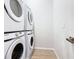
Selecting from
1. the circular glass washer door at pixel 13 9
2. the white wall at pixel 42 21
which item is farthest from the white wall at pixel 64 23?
the white wall at pixel 42 21

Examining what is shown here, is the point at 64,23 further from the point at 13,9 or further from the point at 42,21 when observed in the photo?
the point at 42,21

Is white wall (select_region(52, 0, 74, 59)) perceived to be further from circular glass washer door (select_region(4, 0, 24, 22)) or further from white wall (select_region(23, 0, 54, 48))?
white wall (select_region(23, 0, 54, 48))

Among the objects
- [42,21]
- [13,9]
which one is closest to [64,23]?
[13,9]

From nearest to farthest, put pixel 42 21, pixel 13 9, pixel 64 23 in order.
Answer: pixel 13 9
pixel 64 23
pixel 42 21

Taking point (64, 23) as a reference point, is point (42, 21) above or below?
above

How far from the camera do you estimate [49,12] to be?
3428 millimetres

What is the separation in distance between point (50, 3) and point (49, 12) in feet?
1.13

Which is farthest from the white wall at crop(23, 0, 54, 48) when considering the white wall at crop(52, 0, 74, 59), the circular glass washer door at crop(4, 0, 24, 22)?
the circular glass washer door at crop(4, 0, 24, 22)
